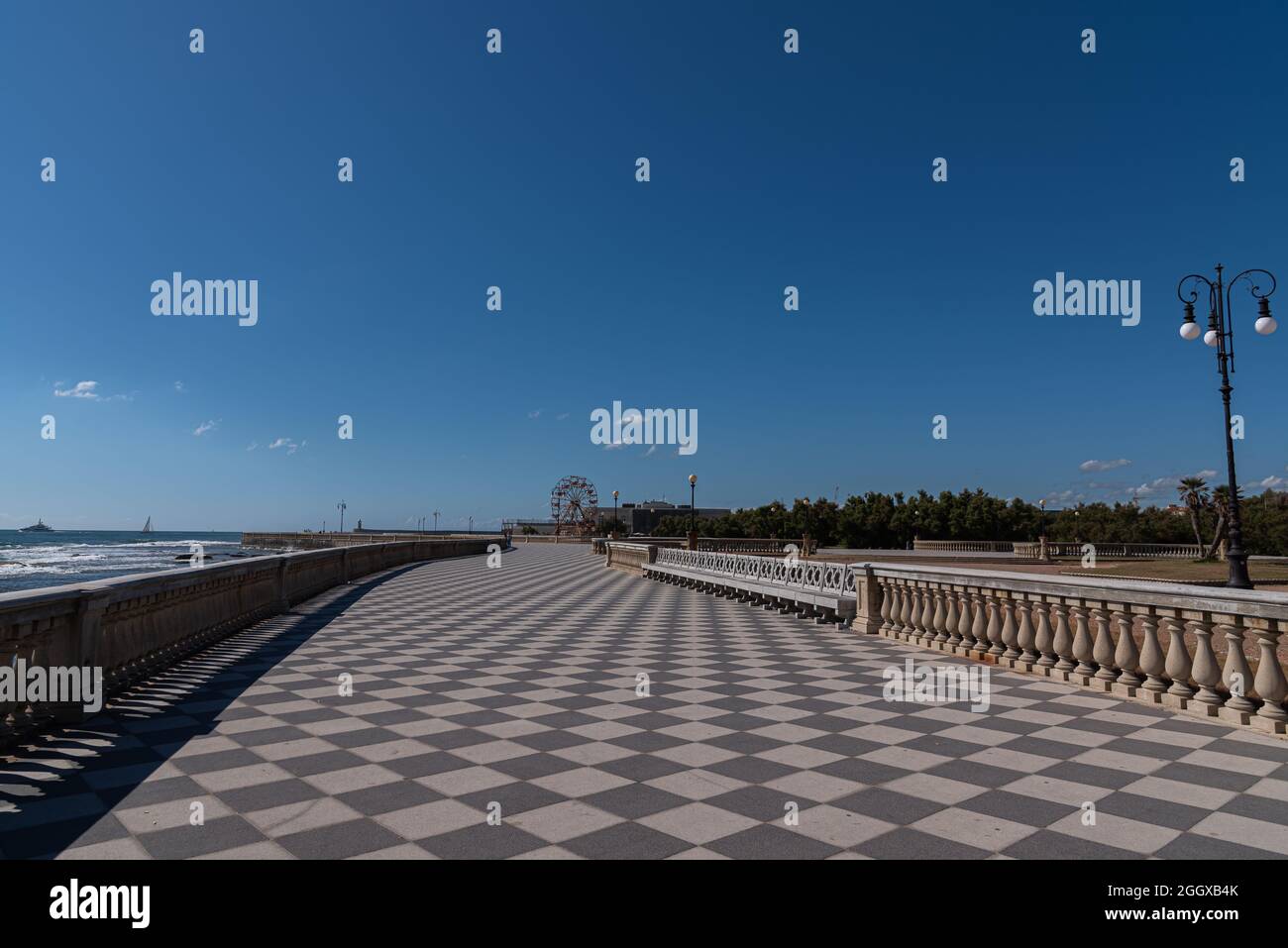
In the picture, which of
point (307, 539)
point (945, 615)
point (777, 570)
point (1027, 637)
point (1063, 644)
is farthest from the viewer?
point (307, 539)

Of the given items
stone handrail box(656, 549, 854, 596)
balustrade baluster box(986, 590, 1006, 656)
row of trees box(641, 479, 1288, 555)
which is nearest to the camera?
balustrade baluster box(986, 590, 1006, 656)

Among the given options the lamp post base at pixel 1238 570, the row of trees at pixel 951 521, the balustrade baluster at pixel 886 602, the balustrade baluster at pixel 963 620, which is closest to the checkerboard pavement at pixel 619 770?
the balustrade baluster at pixel 963 620

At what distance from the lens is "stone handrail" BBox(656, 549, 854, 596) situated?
13.4 m

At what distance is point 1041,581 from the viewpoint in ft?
26.1

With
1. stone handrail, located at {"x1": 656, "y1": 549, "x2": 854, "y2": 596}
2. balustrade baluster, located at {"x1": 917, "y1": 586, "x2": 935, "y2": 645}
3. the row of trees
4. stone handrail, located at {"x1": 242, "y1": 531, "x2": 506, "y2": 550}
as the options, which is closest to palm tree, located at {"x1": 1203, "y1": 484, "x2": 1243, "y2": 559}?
the row of trees

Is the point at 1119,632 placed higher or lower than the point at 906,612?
higher

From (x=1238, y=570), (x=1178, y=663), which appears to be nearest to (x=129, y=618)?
(x=1178, y=663)

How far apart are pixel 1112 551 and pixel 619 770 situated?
5217cm

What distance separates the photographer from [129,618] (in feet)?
23.8

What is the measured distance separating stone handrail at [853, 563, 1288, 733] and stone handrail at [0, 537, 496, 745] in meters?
9.06

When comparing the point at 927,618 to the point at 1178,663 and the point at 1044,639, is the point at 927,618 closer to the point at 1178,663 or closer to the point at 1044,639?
the point at 1044,639

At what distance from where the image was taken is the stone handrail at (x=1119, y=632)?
5781mm

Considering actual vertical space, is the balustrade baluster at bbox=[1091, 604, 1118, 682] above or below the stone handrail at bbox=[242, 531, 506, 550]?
above

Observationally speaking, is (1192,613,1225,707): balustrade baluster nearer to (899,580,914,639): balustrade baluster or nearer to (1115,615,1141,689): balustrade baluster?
(1115,615,1141,689): balustrade baluster
